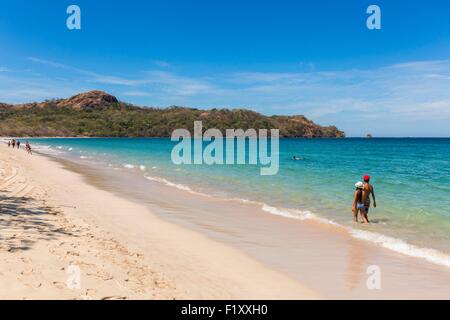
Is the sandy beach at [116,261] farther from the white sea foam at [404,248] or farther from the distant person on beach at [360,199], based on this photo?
the distant person on beach at [360,199]

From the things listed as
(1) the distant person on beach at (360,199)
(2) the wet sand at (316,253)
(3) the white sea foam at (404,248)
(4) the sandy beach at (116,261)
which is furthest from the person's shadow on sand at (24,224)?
(1) the distant person on beach at (360,199)

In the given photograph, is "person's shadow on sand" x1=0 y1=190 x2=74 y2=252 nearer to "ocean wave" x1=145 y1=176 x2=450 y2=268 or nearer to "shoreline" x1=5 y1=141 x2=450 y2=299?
"shoreline" x1=5 y1=141 x2=450 y2=299

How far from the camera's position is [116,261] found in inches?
281

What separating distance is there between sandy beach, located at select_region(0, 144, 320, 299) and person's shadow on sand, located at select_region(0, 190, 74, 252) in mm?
18

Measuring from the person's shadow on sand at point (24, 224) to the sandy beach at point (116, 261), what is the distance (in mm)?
18

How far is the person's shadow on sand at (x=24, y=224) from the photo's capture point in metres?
7.54

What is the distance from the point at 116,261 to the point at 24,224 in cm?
343

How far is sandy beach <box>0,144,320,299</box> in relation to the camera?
5.72 meters

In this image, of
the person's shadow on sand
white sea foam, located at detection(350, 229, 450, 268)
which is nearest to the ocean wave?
white sea foam, located at detection(350, 229, 450, 268)

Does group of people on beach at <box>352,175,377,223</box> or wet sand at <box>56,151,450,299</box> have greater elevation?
group of people on beach at <box>352,175,377,223</box>

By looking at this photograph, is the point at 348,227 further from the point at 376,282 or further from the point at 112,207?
the point at 112,207
